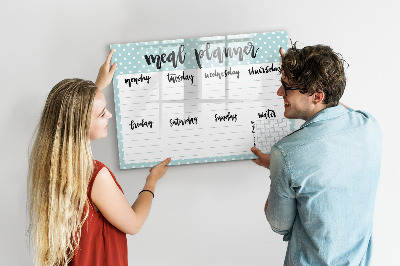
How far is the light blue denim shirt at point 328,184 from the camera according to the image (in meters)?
0.98

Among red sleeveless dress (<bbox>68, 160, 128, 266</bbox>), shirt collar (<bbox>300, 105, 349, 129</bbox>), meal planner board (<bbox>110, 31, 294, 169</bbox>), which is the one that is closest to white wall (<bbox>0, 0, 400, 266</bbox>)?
meal planner board (<bbox>110, 31, 294, 169</bbox>)

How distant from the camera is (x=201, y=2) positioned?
1398mm

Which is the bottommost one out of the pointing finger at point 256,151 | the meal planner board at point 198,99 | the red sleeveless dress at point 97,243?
the red sleeveless dress at point 97,243

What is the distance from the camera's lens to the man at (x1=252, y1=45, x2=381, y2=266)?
982 millimetres

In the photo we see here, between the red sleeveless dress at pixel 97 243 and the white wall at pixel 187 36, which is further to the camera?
the white wall at pixel 187 36

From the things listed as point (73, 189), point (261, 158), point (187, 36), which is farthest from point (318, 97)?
point (73, 189)

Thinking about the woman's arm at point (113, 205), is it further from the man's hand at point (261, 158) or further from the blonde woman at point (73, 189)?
the man's hand at point (261, 158)

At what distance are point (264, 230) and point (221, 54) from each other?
0.65 metres

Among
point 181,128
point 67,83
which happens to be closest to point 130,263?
point 181,128

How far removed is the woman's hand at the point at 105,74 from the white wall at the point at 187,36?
0.19 feet

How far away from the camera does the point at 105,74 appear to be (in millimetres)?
1360

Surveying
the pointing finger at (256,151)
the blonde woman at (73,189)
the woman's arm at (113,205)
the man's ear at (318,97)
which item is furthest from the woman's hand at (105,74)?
the man's ear at (318,97)

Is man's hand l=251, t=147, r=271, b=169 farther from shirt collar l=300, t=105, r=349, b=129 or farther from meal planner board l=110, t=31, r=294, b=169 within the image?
shirt collar l=300, t=105, r=349, b=129

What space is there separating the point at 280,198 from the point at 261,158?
38 cm
